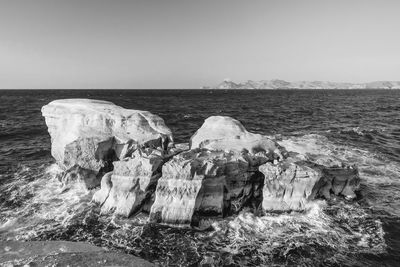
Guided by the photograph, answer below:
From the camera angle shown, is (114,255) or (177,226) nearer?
(114,255)

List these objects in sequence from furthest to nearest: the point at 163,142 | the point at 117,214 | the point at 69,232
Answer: the point at 163,142, the point at 117,214, the point at 69,232

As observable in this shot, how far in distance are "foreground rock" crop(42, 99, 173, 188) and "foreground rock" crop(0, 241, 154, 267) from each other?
27.5 feet

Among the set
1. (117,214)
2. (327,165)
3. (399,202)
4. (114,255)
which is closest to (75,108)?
(117,214)

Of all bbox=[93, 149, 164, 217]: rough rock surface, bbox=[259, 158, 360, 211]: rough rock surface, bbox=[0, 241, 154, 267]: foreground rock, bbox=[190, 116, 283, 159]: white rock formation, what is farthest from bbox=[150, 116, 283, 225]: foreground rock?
bbox=[0, 241, 154, 267]: foreground rock

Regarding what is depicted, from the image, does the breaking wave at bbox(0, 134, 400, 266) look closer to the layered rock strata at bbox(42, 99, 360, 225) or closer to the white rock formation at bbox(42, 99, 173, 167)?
the layered rock strata at bbox(42, 99, 360, 225)

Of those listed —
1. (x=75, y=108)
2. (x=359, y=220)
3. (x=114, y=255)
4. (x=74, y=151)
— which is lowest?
(x=359, y=220)

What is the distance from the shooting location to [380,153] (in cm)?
2512

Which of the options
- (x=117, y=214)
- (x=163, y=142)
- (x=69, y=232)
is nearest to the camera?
(x=69, y=232)

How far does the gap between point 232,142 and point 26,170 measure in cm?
1644

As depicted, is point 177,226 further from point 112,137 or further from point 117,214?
point 112,137

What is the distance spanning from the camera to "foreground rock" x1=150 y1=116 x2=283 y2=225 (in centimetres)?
1291

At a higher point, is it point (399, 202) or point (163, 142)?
point (163, 142)

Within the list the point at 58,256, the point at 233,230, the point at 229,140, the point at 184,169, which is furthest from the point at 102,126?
the point at 58,256

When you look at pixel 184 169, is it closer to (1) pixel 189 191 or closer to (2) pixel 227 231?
(1) pixel 189 191
